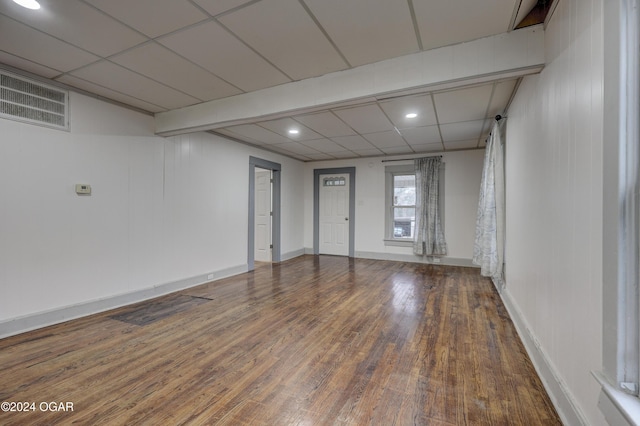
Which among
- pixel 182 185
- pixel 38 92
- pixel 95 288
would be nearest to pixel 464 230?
pixel 182 185

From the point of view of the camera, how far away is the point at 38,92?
2742 mm

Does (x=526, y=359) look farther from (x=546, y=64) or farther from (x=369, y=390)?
(x=546, y=64)

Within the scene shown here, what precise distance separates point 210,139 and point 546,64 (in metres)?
4.26

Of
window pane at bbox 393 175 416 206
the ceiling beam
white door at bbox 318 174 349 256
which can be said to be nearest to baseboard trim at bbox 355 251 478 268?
white door at bbox 318 174 349 256

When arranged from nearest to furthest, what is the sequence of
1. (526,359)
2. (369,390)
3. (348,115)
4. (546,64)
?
(369,390) < (546,64) < (526,359) < (348,115)

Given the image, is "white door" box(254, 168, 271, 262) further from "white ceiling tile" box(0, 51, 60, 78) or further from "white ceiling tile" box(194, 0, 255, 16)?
"white ceiling tile" box(194, 0, 255, 16)

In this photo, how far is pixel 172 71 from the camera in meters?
2.65

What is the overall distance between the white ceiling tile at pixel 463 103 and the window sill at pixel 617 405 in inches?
105

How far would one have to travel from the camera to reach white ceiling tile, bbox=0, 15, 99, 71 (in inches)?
80.0

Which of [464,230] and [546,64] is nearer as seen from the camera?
[546,64]

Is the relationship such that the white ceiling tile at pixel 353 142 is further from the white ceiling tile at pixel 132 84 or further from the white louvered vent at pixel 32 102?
the white louvered vent at pixel 32 102

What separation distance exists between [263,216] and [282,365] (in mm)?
4494

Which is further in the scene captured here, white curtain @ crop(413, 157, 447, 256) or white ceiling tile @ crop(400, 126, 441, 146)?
white curtain @ crop(413, 157, 447, 256)

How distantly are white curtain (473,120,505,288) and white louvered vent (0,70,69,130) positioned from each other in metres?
4.90
